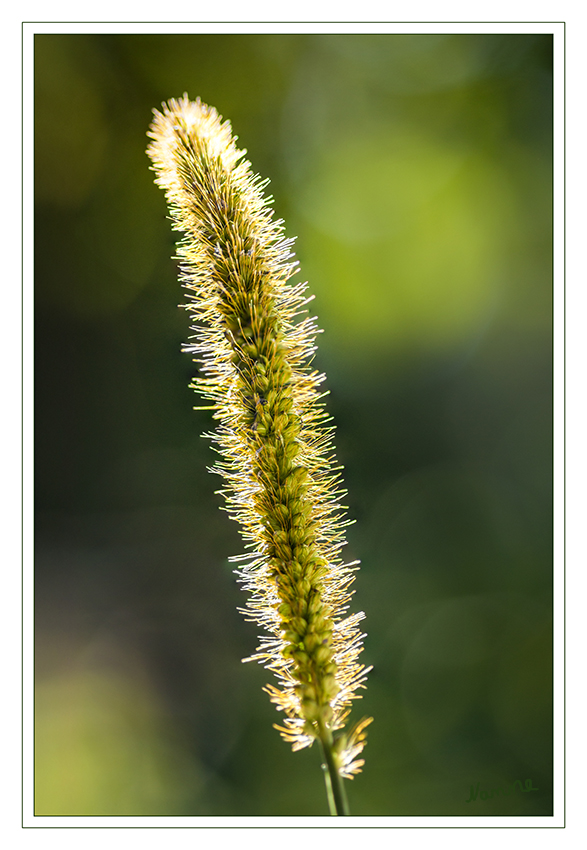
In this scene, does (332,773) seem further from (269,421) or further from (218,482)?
(218,482)

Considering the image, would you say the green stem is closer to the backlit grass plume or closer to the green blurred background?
the backlit grass plume

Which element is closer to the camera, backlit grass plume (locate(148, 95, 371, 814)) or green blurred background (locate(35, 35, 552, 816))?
backlit grass plume (locate(148, 95, 371, 814))

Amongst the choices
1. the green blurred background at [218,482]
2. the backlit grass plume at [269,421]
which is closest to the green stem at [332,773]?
the backlit grass plume at [269,421]

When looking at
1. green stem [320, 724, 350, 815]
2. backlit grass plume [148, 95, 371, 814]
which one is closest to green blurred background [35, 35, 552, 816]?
backlit grass plume [148, 95, 371, 814]
